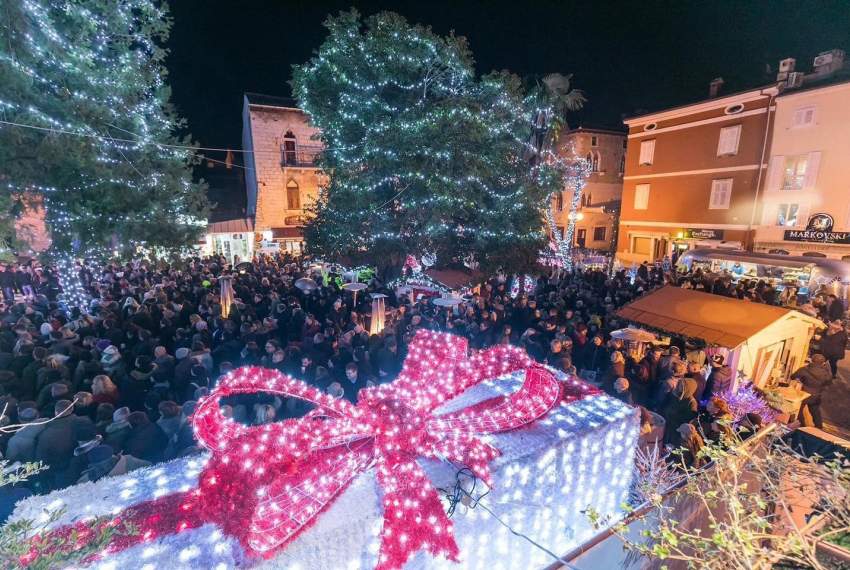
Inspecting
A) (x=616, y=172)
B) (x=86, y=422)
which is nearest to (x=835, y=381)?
(x=86, y=422)

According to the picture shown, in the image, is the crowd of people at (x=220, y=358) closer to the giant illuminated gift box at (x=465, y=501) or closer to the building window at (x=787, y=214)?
the giant illuminated gift box at (x=465, y=501)

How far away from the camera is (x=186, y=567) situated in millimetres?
1875

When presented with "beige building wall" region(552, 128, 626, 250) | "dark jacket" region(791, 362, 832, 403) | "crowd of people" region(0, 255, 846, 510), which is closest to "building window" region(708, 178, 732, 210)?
"beige building wall" region(552, 128, 626, 250)

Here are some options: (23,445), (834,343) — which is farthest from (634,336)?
(23,445)

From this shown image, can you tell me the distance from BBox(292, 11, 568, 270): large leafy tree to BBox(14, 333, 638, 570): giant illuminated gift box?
9957 mm

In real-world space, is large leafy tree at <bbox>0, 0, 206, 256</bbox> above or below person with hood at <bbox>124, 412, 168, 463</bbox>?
above

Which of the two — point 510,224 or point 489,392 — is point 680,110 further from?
point 489,392

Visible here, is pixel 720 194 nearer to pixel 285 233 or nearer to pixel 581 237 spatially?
pixel 581 237

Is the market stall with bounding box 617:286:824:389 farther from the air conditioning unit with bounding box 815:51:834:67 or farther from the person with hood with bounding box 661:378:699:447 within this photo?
the air conditioning unit with bounding box 815:51:834:67

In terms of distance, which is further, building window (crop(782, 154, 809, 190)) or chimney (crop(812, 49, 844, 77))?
building window (crop(782, 154, 809, 190))

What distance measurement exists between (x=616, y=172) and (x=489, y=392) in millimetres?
33805

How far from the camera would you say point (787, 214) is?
19.9 meters

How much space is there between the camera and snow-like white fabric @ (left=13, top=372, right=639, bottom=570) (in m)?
1.96

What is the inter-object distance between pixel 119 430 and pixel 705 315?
1058cm
